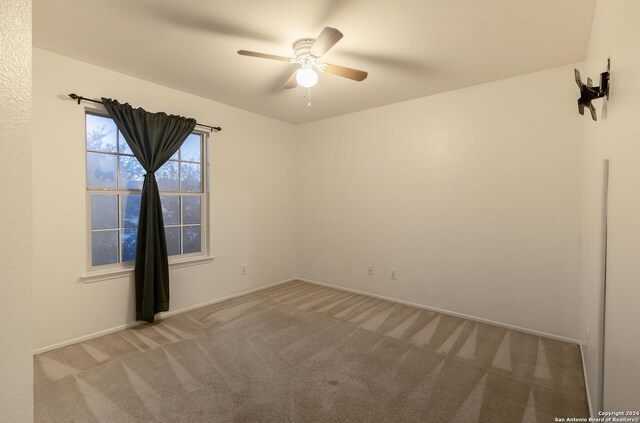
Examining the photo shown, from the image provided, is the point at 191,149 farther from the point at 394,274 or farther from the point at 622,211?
the point at 622,211

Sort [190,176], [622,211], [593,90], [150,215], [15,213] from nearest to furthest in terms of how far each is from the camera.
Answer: [15,213] → [622,211] → [593,90] → [150,215] → [190,176]

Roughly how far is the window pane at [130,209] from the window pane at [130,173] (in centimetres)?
12

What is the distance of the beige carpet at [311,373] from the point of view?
1.83 metres

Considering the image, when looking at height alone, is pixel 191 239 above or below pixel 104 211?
below

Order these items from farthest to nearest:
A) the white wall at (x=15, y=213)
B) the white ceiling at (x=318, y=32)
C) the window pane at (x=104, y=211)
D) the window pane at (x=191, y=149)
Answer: the window pane at (x=191, y=149)
the window pane at (x=104, y=211)
the white ceiling at (x=318, y=32)
the white wall at (x=15, y=213)

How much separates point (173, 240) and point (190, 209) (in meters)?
0.43

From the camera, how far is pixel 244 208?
4.18 metres

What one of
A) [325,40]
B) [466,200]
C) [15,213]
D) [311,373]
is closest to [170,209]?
[311,373]

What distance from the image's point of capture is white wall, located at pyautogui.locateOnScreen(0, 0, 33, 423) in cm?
74

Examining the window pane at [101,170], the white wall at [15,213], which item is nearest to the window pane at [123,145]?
the window pane at [101,170]

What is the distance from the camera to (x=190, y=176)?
3650 millimetres

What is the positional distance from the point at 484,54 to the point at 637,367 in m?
2.53

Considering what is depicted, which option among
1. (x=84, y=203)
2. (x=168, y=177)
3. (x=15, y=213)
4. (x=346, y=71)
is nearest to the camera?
(x=15, y=213)

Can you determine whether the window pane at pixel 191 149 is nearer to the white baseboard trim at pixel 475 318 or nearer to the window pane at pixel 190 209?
the window pane at pixel 190 209
